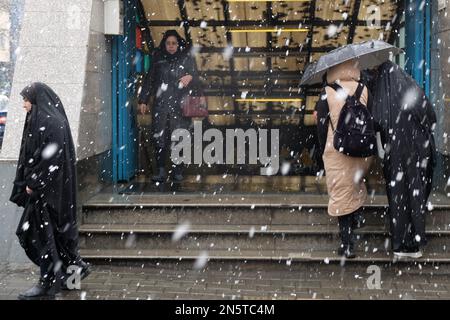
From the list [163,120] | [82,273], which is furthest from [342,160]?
[163,120]

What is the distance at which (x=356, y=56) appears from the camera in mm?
7586

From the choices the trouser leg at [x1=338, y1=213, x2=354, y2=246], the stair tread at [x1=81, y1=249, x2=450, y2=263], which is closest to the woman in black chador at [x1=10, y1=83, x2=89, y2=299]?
the stair tread at [x1=81, y1=249, x2=450, y2=263]

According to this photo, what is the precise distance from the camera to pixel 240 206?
350 inches

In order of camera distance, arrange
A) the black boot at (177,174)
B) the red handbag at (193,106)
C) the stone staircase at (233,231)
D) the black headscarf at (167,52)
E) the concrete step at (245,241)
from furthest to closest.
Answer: the black boot at (177,174) < the red handbag at (193,106) < the black headscarf at (167,52) < the concrete step at (245,241) < the stone staircase at (233,231)

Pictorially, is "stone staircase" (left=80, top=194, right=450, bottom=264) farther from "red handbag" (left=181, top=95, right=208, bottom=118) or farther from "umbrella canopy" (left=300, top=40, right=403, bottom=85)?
"red handbag" (left=181, top=95, right=208, bottom=118)

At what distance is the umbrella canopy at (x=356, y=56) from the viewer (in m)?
7.64

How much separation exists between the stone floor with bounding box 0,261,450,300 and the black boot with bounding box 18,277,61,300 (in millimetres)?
82

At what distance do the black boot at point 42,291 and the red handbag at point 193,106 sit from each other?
4.14 m

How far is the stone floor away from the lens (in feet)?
23.8

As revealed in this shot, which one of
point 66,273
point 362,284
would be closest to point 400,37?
point 362,284

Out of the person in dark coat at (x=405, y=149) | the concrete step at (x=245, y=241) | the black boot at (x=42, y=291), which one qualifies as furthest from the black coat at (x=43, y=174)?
the person in dark coat at (x=405, y=149)

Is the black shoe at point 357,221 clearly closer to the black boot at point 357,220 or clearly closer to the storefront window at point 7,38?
the black boot at point 357,220

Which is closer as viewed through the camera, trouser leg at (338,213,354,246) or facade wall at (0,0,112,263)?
trouser leg at (338,213,354,246)

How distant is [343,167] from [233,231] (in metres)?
1.47
